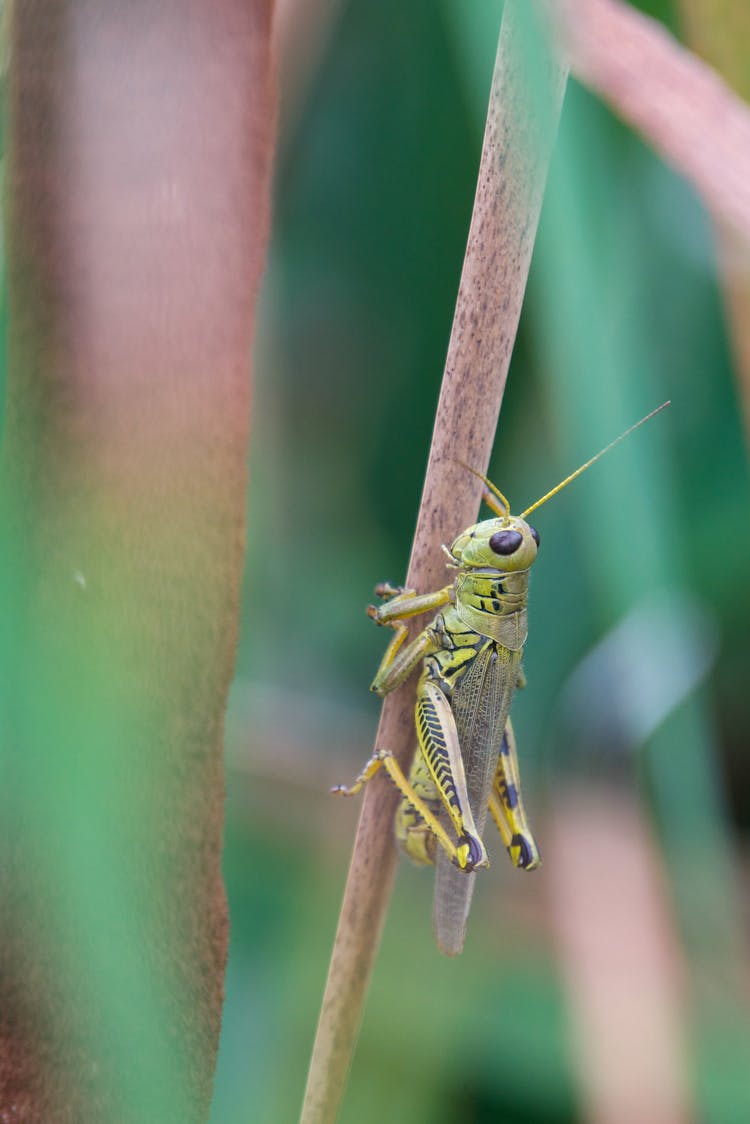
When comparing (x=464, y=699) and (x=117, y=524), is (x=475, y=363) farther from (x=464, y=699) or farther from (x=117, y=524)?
(x=464, y=699)

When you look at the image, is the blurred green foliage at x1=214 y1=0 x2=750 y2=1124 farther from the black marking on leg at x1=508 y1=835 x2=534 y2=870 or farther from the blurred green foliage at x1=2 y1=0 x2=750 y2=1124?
the black marking on leg at x1=508 y1=835 x2=534 y2=870

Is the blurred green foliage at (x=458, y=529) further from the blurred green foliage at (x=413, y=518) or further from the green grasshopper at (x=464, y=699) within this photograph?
the green grasshopper at (x=464, y=699)

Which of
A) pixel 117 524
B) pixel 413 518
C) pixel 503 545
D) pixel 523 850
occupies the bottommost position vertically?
pixel 523 850

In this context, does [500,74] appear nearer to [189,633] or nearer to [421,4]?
[189,633]

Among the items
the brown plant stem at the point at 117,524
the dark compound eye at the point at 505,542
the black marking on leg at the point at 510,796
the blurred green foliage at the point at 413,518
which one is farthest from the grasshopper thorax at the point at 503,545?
the brown plant stem at the point at 117,524

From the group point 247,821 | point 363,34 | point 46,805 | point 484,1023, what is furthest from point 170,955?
point 363,34

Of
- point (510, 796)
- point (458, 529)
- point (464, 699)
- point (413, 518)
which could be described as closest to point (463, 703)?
point (464, 699)
